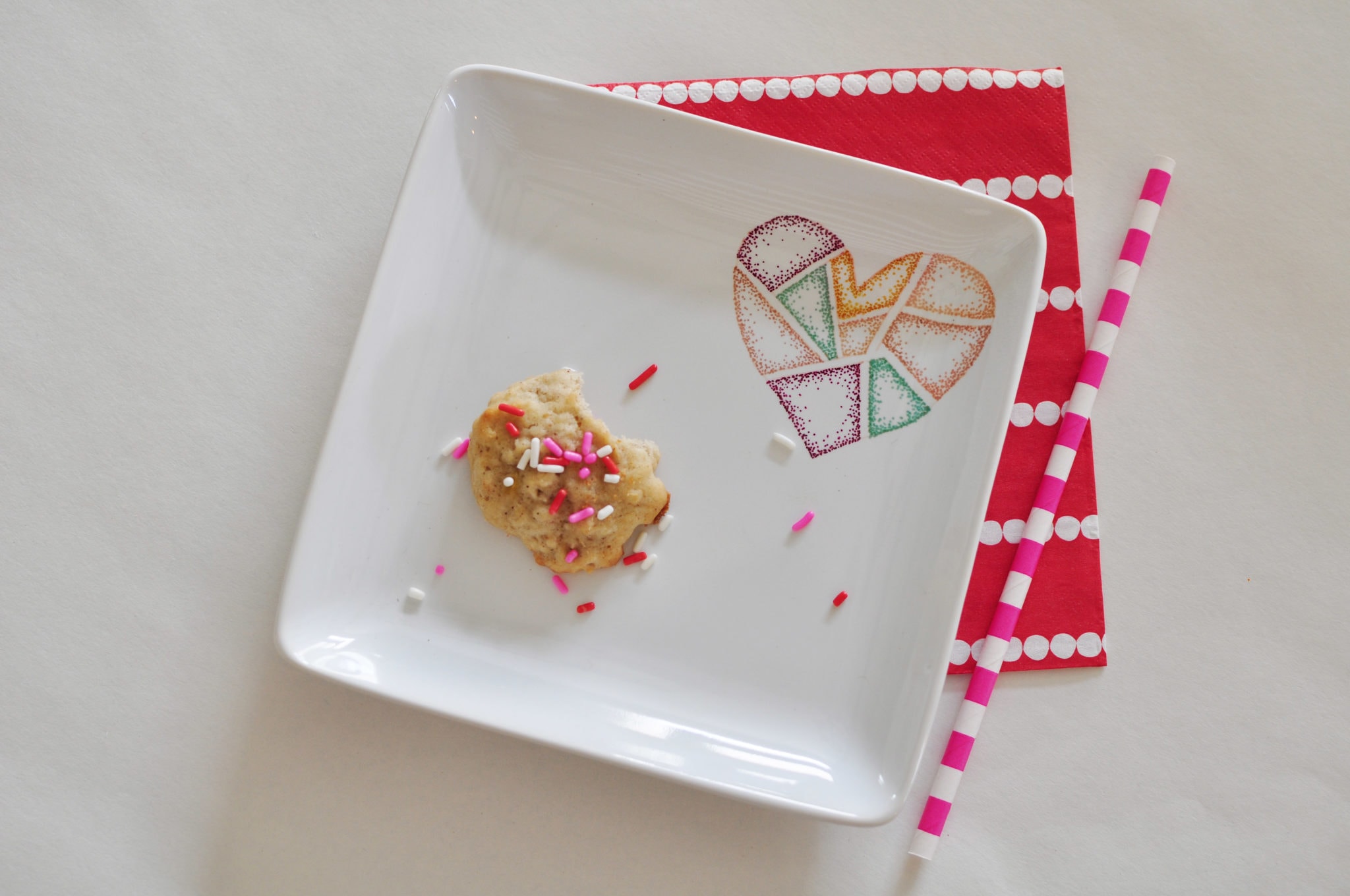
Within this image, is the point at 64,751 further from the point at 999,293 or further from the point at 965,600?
the point at 999,293

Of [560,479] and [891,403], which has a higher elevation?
[891,403]

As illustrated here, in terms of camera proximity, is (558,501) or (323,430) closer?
(558,501)

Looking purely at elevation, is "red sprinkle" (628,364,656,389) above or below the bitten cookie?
above

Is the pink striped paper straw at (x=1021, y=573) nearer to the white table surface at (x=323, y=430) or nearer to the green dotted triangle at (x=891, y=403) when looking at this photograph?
the white table surface at (x=323, y=430)

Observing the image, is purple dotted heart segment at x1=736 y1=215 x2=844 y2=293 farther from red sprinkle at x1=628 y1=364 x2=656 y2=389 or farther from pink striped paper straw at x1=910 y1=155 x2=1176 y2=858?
pink striped paper straw at x1=910 y1=155 x2=1176 y2=858

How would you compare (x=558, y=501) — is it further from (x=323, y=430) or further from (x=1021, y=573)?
(x=1021, y=573)

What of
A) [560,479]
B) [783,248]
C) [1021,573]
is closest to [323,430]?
[560,479]

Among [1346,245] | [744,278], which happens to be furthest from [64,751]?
[1346,245]

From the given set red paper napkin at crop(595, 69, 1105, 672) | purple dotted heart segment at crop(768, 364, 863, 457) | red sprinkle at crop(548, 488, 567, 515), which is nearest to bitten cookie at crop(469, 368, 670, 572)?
red sprinkle at crop(548, 488, 567, 515)
